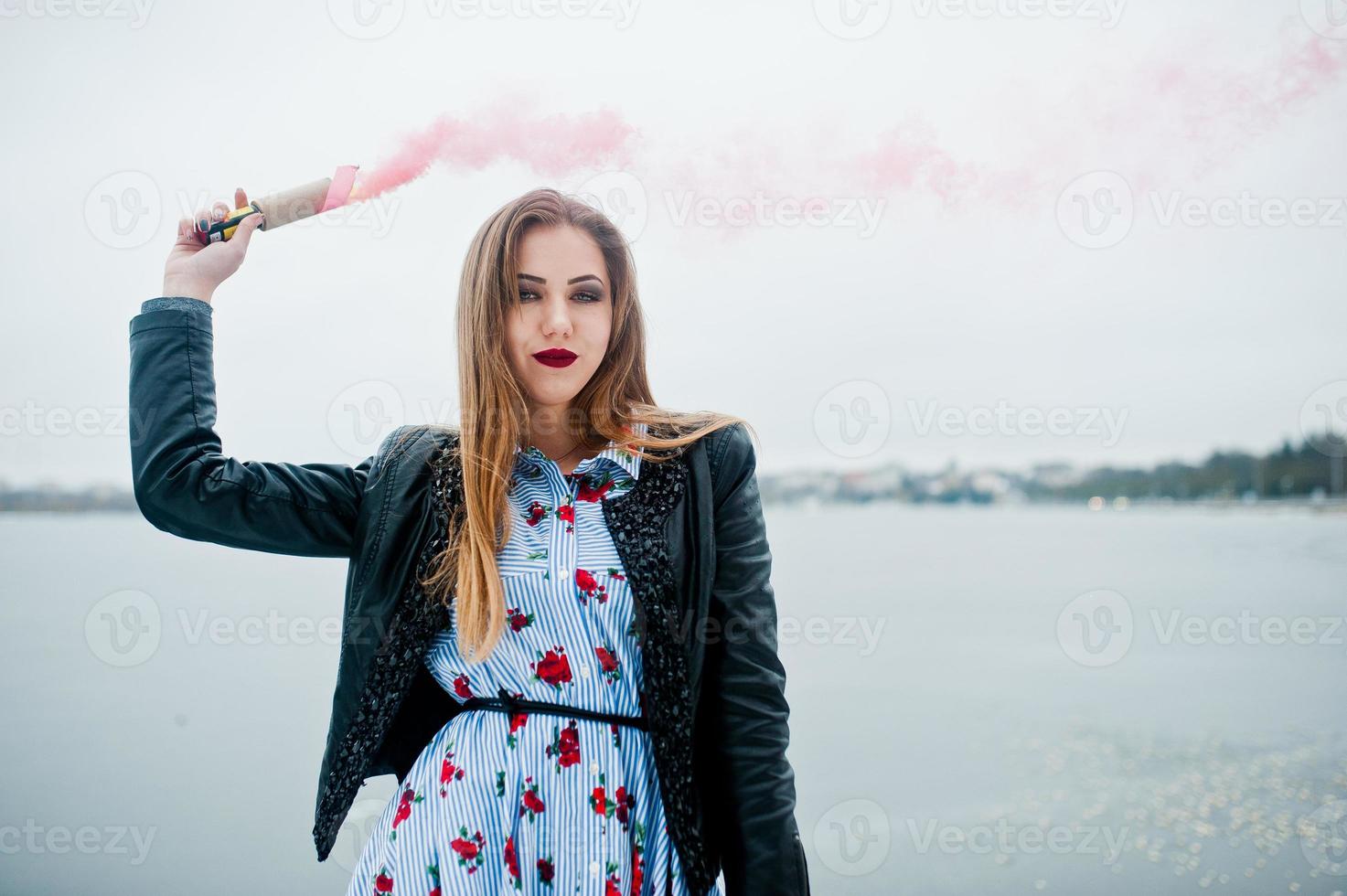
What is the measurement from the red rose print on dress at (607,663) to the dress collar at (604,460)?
33 cm

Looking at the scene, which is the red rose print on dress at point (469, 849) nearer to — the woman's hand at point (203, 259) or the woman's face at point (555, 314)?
the woman's face at point (555, 314)

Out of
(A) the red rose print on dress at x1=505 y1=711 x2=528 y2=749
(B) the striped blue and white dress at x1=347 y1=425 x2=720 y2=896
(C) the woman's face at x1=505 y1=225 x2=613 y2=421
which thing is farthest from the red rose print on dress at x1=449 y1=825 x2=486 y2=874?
(C) the woman's face at x1=505 y1=225 x2=613 y2=421

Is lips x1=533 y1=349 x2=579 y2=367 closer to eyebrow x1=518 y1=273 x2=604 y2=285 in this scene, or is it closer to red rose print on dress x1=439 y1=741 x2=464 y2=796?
eyebrow x1=518 y1=273 x2=604 y2=285

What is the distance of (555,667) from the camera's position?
4.42 ft

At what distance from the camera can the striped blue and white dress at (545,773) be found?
1.31 m

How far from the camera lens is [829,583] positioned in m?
9.79

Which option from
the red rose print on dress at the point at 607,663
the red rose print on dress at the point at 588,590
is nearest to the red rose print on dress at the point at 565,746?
the red rose print on dress at the point at 607,663

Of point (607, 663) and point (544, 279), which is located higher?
point (544, 279)

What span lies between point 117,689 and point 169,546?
6863 mm

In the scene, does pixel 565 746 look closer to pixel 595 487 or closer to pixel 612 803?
pixel 612 803

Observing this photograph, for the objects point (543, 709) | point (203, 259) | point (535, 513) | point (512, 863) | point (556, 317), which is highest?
point (203, 259)

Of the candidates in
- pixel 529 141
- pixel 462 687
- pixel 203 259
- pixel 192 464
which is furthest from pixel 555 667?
pixel 529 141

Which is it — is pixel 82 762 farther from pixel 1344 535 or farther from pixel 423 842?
pixel 1344 535

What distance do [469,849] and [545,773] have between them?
0.54 ft
